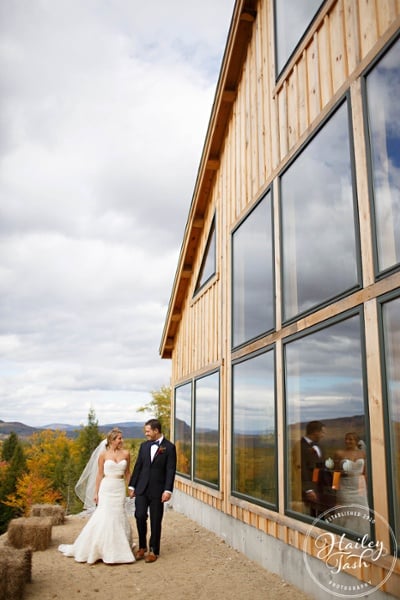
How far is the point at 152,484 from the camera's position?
7.09 metres

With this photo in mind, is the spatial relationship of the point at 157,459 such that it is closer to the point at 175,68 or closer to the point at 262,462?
the point at 262,462

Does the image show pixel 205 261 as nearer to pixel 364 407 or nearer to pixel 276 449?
pixel 276 449

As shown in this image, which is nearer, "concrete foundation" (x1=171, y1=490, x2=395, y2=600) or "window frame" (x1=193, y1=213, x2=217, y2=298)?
"concrete foundation" (x1=171, y1=490, x2=395, y2=600)

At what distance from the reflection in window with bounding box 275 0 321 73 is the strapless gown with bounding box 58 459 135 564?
19.4 ft

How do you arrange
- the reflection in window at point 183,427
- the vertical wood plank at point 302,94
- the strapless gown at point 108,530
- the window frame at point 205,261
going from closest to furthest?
the vertical wood plank at point 302,94
the strapless gown at point 108,530
the window frame at point 205,261
the reflection in window at point 183,427

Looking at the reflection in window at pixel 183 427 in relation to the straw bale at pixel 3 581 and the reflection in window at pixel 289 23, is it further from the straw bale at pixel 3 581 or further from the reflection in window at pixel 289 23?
the reflection in window at pixel 289 23

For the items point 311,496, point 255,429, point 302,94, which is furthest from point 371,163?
point 255,429

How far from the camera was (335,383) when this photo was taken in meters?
4.73

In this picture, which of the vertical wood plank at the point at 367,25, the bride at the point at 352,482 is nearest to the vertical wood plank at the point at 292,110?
the vertical wood plank at the point at 367,25

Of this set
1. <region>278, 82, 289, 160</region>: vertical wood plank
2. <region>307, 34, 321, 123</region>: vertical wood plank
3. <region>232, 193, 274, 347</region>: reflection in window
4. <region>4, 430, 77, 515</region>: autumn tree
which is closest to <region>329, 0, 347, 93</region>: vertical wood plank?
<region>307, 34, 321, 123</region>: vertical wood plank

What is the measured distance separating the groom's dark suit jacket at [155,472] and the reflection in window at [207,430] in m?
1.59

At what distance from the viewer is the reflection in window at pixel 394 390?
144 inches

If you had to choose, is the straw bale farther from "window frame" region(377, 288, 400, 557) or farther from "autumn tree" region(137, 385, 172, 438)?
"autumn tree" region(137, 385, 172, 438)

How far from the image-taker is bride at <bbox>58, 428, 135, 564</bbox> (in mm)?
6680
